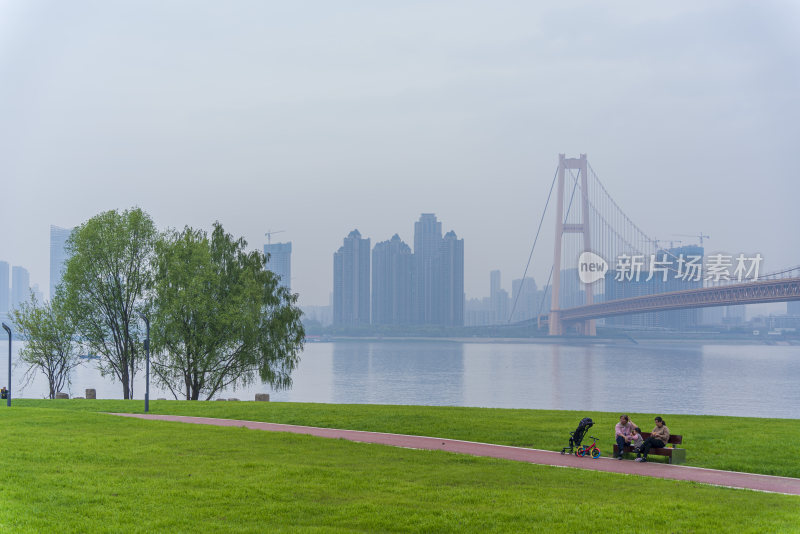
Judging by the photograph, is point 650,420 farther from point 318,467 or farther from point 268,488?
point 268,488

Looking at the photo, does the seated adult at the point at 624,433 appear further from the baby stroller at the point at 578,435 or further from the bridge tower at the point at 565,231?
the bridge tower at the point at 565,231

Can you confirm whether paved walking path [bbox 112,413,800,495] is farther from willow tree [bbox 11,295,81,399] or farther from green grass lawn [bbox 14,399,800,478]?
willow tree [bbox 11,295,81,399]

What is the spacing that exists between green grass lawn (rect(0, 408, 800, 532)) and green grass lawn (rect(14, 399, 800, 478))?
3.15 metres

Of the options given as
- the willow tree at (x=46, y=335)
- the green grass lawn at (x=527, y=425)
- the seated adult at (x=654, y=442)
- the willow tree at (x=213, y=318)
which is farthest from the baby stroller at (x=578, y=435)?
the willow tree at (x=46, y=335)

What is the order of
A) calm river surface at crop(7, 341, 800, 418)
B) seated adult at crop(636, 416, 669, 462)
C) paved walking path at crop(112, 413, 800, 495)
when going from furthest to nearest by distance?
calm river surface at crop(7, 341, 800, 418)
seated adult at crop(636, 416, 669, 462)
paved walking path at crop(112, 413, 800, 495)

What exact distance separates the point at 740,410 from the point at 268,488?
4555 centimetres

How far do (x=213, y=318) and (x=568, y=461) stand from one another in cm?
2592

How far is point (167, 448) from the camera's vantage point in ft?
48.1

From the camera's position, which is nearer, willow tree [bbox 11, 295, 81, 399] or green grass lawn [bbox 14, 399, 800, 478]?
green grass lawn [bbox 14, 399, 800, 478]

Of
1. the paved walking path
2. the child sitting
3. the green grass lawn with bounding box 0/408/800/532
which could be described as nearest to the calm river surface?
the paved walking path

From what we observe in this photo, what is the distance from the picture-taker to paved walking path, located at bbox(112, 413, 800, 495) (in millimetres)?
12430

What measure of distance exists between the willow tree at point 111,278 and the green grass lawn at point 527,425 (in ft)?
40.9

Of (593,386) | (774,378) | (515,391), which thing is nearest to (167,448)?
(515,391)

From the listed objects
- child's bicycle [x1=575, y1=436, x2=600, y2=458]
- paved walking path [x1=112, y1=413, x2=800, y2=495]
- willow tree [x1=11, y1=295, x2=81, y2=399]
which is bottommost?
paved walking path [x1=112, y1=413, x2=800, y2=495]
